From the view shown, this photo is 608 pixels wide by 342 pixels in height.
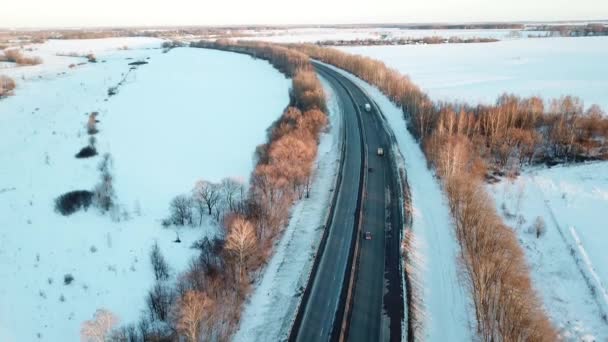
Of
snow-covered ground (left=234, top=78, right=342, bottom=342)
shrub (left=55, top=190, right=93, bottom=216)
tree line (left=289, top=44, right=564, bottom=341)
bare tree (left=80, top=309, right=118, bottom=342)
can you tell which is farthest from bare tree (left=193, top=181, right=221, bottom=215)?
tree line (left=289, top=44, right=564, bottom=341)

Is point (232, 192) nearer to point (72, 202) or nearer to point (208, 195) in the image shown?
point (208, 195)

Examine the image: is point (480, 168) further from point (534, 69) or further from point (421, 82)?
point (534, 69)

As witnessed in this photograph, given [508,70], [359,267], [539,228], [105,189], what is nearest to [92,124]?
[105,189]

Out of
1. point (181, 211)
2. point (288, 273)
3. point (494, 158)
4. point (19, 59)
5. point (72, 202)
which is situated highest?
point (19, 59)

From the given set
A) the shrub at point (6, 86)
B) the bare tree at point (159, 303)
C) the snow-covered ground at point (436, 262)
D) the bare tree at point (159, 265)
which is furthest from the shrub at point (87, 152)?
the shrub at point (6, 86)

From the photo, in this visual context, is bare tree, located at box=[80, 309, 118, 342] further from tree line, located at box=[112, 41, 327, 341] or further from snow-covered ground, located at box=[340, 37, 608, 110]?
snow-covered ground, located at box=[340, 37, 608, 110]

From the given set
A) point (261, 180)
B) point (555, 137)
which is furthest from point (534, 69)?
point (261, 180)

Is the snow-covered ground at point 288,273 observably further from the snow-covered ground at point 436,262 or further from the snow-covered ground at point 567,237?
the snow-covered ground at point 567,237
